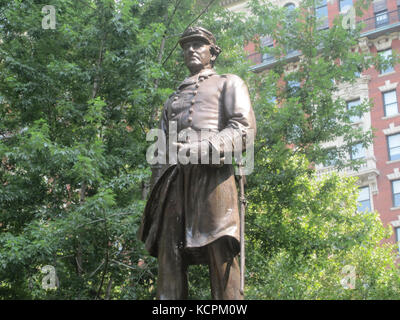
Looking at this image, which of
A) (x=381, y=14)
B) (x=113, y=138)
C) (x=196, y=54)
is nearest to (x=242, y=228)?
(x=196, y=54)

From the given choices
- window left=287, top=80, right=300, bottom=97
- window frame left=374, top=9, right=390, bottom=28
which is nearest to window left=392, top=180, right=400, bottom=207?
window frame left=374, top=9, right=390, bottom=28

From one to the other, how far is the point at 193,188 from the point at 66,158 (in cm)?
559

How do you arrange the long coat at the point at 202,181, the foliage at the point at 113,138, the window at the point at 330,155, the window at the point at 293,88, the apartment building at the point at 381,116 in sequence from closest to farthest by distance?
1. the long coat at the point at 202,181
2. the foliage at the point at 113,138
3. the window at the point at 330,155
4. the window at the point at 293,88
5. the apartment building at the point at 381,116

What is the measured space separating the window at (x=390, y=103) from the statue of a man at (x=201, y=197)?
3364cm

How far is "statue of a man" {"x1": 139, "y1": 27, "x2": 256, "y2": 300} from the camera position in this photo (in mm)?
5500

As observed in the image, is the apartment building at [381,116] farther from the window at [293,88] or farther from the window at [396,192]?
the window at [293,88]

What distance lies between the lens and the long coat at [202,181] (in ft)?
18.2

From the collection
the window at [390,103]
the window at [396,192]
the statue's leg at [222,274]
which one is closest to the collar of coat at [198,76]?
the statue's leg at [222,274]

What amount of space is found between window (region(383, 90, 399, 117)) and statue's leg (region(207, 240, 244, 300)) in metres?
34.5

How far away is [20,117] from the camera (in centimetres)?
Answer: 1366

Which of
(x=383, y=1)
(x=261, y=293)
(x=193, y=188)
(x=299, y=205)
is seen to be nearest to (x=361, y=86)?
(x=383, y=1)

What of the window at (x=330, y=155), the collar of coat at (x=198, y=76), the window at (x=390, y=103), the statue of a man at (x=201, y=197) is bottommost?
the statue of a man at (x=201, y=197)

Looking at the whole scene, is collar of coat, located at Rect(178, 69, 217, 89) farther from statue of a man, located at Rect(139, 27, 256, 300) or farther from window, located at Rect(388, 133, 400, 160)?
window, located at Rect(388, 133, 400, 160)
